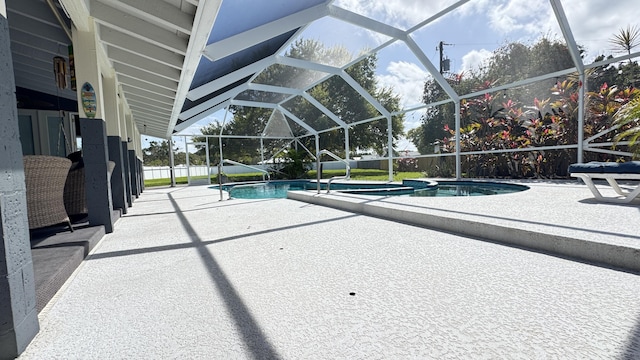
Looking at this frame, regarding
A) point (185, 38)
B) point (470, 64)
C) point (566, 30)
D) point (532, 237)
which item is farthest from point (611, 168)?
point (470, 64)

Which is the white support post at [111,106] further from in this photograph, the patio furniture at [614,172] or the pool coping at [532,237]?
the patio furniture at [614,172]

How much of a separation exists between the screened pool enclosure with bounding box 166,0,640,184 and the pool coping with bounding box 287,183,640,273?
148 inches

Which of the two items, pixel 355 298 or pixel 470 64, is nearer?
pixel 355 298

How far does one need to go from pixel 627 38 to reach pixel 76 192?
9441 mm

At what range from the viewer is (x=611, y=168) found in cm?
323

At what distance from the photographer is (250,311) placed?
142 cm

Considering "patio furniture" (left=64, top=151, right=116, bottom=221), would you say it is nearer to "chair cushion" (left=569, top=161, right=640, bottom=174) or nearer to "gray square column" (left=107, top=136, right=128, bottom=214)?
"gray square column" (left=107, top=136, right=128, bottom=214)

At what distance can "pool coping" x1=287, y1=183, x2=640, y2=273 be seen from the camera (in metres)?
1.78

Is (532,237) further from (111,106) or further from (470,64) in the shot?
(470,64)

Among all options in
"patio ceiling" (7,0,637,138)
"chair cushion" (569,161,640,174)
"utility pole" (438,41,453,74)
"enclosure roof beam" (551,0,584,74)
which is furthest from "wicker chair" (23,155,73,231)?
"utility pole" (438,41,453,74)

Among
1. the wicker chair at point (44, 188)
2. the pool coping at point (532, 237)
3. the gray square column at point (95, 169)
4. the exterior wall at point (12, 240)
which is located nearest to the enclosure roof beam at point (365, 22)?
the pool coping at point (532, 237)

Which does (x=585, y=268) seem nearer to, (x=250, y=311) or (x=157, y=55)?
(x=250, y=311)

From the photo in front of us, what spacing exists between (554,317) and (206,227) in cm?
319

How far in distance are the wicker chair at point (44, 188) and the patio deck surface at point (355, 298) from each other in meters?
0.48
